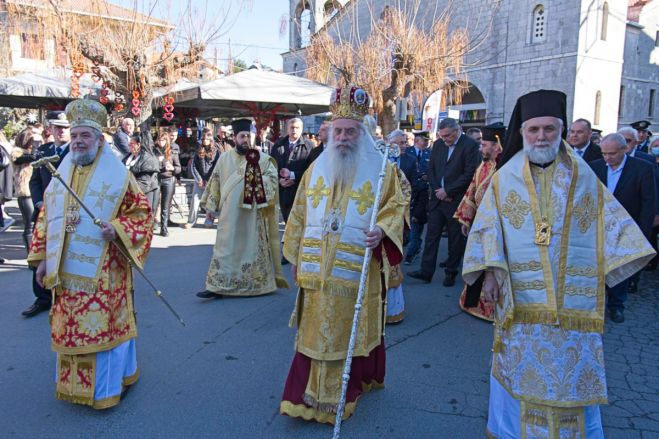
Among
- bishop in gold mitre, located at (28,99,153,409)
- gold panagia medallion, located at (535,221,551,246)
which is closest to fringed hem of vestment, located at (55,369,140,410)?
bishop in gold mitre, located at (28,99,153,409)

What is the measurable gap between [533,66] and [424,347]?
22.9 m

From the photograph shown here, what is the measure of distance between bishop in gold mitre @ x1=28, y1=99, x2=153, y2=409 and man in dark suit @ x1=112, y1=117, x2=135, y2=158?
532 cm

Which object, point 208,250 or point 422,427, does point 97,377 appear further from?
point 208,250

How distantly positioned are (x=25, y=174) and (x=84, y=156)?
537 cm

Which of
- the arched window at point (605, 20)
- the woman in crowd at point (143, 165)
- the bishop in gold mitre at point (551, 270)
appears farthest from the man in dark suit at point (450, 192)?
the arched window at point (605, 20)

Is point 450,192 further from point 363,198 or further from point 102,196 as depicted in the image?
point 102,196

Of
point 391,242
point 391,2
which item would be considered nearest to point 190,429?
point 391,242

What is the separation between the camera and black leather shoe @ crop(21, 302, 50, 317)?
17.5 feet

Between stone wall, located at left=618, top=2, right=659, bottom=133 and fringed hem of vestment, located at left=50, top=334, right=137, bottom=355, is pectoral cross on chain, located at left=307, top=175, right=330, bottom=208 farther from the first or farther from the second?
stone wall, located at left=618, top=2, right=659, bottom=133

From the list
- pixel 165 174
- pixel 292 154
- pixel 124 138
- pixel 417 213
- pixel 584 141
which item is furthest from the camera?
pixel 165 174

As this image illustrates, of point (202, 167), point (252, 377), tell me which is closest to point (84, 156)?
point (252, 377)

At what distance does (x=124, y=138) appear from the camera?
8664mm

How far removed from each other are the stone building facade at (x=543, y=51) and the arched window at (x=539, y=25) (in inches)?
1.7

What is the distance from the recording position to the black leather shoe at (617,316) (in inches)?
215
